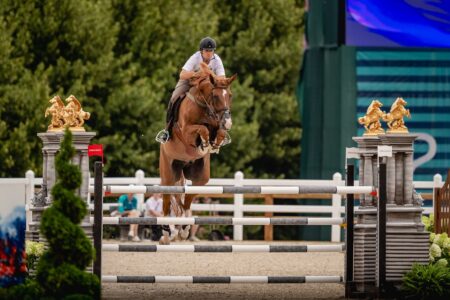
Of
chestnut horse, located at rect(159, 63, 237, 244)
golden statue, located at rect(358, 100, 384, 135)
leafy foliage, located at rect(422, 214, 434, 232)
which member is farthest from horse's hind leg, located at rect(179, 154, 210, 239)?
leafy foliage, located at rect(422, 214, 434, 232)

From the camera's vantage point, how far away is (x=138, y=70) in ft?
114

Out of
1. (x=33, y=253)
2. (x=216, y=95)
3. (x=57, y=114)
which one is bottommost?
(x=33, y=253)

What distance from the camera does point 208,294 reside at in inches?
495

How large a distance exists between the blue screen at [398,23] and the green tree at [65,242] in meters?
13.4

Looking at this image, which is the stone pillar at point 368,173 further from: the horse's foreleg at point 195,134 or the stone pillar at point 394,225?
the horse's foreleg at point 195,134

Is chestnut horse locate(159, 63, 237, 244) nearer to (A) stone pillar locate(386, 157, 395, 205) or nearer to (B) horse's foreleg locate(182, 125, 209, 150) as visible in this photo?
(B) horse's foreleg locate(182, 125, 209, 150)

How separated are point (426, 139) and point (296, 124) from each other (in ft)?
51.6

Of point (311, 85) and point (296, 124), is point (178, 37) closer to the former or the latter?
point (296, 124)

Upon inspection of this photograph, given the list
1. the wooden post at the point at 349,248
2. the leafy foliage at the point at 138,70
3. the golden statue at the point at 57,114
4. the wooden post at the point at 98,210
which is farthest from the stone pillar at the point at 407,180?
the leafy foliage at the point at 138,70

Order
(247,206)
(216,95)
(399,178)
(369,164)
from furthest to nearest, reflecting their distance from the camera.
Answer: (247,206)
(216,95)
(369,164)
(399,178)

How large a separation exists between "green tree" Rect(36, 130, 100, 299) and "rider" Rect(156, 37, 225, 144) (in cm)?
419

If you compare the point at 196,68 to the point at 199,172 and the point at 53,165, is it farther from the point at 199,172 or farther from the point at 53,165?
the point at 53,165

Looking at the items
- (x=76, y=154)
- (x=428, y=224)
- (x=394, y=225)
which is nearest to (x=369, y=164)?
(x=394, y=225)

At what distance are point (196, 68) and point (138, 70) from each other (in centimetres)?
2046
